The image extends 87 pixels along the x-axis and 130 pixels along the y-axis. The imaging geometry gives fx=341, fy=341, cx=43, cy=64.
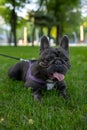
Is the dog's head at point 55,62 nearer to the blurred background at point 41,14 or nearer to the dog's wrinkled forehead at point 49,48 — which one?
the dog's wrinkled forehead at point 49,48

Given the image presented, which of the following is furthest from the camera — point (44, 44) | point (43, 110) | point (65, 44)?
point (65, 44)

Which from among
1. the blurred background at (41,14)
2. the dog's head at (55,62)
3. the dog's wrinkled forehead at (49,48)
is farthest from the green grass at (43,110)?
the blurred background at (41,14)

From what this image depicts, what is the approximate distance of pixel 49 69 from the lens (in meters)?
5.00

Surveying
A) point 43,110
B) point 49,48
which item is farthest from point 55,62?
point 43,110

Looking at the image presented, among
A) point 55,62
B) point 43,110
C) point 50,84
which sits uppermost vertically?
point 55,62

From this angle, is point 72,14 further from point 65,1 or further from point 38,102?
point 38,102

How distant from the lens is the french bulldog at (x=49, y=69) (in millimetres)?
5016

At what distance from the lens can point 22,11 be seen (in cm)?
4112

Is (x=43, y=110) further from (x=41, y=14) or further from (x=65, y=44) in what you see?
(x=41, y=14)

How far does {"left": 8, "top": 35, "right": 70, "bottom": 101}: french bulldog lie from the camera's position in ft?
16.5

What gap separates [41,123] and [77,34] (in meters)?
81.9

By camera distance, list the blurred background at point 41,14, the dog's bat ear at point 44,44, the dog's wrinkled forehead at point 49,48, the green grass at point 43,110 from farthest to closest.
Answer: the blurred background at point 41,14, the dog's bat ear at point 44,44, the dog's wrinkled forehead at point 49,48, the green grass at point 43,110

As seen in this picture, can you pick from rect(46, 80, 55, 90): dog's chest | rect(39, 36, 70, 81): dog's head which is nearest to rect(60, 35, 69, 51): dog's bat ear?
rect(39, 36, 70, 81): dog's head

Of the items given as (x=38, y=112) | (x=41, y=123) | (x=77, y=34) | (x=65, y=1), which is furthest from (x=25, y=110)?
(x=77, y=34)
